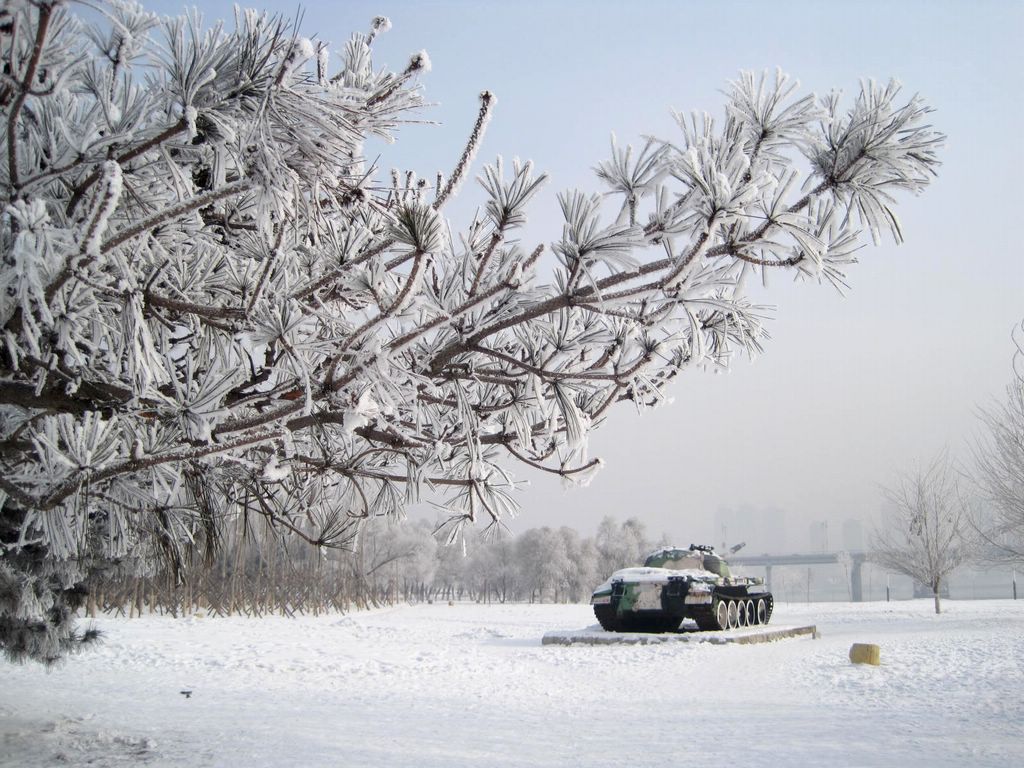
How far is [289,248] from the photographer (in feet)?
8.52

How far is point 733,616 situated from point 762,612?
211 cm

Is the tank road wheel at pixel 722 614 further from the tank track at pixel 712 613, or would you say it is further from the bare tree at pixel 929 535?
the bare tree at pixel 929 535

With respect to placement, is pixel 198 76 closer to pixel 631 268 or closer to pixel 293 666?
pixel 631 268

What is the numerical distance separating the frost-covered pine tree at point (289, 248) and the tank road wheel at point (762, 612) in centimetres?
1438

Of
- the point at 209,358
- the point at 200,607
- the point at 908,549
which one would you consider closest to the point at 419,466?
the point at 209,358

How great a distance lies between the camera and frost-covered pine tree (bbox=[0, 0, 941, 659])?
190 cm

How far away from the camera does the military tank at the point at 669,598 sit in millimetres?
12430

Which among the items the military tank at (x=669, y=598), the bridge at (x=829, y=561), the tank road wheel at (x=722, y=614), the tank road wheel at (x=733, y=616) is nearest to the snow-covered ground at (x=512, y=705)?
the military tank at (x=669, y=598)

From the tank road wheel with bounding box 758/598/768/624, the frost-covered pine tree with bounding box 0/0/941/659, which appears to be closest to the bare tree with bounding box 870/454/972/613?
the tank road wheel with bounding box 758/598/768/624

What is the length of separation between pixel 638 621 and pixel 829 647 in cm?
309

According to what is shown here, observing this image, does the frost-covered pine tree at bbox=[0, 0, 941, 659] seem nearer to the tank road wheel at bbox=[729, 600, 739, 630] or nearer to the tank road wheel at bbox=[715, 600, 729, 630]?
the tank road wheel at bbox=[715, 600, 729, 630]

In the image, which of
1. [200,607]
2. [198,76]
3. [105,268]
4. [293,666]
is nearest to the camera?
[198,76]

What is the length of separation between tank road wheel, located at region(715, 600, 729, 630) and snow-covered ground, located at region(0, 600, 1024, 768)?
1.71m

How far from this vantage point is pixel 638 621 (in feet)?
42.8
